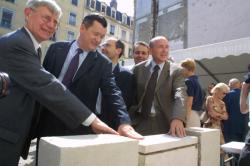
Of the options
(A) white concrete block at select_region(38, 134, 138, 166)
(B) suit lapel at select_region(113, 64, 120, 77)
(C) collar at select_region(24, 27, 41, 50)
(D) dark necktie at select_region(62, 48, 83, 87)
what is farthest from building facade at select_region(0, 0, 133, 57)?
(A) white concrete block at select_region(38, 134, 138, 166)

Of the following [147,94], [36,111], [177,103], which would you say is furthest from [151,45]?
[36,111]

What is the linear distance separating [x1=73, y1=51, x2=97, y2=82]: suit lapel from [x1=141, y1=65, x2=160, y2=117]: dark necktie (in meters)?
0.60

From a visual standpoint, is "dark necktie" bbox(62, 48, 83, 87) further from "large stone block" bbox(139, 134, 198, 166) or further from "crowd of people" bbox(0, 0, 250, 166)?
"large stone block" bbox(139, 134, 198, 166)

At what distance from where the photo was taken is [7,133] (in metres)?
1.48

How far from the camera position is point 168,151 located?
1.60m

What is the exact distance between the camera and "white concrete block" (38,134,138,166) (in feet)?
3.58

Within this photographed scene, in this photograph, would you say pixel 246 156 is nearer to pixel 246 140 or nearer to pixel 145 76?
pixel 246 140

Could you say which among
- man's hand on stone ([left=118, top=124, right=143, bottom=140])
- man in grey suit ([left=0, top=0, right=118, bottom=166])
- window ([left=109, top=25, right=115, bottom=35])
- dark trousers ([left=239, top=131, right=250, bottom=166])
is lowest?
dark trousers ([left=239, top=131, right=250, bottom=166])

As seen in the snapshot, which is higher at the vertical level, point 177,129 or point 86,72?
point 86,72

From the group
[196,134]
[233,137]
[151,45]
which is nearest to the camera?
[196,134]

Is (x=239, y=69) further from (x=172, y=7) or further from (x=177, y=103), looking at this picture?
(x=172, y=7)

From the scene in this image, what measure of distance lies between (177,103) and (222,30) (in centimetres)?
1284

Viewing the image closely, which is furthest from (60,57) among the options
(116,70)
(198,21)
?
(198,21)

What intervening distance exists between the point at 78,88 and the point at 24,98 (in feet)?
1.54
